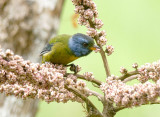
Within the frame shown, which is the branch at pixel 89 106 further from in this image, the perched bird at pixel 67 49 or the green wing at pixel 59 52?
the green wing at pixel 59 52

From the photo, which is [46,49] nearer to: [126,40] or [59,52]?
[59,52]

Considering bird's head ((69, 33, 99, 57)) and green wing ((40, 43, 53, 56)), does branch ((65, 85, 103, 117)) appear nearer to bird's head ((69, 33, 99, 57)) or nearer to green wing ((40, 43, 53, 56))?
bird's head ((69, 33, 99, 57))

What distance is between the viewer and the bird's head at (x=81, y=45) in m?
3.17

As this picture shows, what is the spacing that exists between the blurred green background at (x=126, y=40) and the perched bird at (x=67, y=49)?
3.22 meters

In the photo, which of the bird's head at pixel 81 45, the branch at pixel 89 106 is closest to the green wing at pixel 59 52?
the bird's head at pixel 81 45

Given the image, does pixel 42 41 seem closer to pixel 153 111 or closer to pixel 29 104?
pixel 29 104

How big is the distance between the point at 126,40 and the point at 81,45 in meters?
5.31

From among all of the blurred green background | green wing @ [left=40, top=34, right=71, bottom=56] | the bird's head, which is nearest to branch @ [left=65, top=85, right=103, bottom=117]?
the bird's head

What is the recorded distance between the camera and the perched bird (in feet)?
10.9

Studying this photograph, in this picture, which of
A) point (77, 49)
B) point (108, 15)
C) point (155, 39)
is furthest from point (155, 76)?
point (108, 15)

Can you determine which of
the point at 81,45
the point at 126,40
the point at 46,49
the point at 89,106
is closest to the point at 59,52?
the point at 46,49

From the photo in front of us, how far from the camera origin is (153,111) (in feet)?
22.9

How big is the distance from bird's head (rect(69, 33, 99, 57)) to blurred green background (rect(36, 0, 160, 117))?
360cm

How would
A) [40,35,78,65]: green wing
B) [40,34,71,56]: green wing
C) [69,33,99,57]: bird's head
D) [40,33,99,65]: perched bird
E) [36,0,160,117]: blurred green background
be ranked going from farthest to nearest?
[36,0,160,117]: blurred green background < [40,34,71,56]: green wing < [40,35,78,65]: green wing < [40,33,99,65]: perched bird < [69,33,99,57]: bird's head
